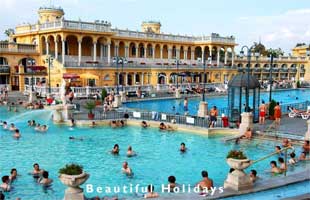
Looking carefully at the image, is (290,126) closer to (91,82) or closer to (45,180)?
(45,180)

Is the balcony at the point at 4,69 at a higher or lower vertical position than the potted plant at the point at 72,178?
higher

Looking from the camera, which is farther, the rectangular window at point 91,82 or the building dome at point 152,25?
the building dome at point 152,25

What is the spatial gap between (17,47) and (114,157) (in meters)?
34.5

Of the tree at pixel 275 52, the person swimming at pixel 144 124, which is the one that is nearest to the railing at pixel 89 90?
the person swimming at pixel 144 124

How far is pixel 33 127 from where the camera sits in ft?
83.4

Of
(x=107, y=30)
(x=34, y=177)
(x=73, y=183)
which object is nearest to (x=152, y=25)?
(x=107, y=30)

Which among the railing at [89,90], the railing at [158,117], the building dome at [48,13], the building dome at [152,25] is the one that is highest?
the building dome at [152,25]

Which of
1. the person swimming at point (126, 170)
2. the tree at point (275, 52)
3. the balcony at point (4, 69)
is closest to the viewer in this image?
the person swimming at point (126, 170)

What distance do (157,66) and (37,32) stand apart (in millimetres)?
16433

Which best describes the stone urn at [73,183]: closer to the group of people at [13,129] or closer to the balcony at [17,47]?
the group of people at [13,129]

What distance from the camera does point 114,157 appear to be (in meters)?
18.2

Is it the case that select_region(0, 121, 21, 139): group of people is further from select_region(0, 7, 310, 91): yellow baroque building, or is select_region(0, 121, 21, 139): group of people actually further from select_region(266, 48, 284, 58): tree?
select_region(266, 48, 284, 58): tree

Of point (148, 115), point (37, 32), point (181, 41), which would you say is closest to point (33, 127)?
point (148, 115)

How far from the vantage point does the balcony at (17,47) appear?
154ft
